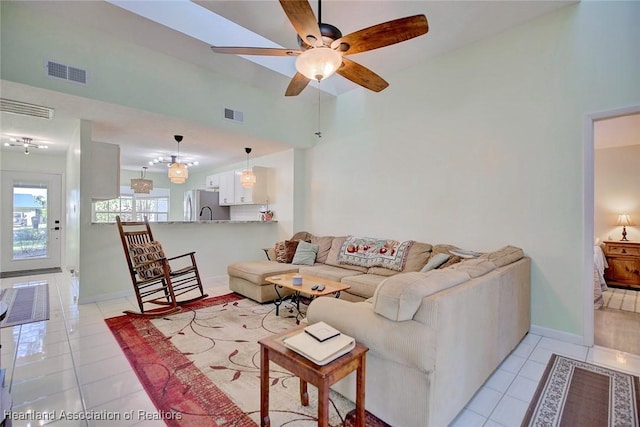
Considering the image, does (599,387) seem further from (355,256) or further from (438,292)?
(355,256)

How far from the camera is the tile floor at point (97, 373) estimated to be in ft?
6.09

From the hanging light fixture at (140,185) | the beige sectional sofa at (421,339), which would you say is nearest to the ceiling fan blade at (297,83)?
the beige sectional sofa at (421,339)

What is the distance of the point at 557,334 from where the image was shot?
9.85 feet

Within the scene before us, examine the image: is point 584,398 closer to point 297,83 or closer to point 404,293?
point 404,293

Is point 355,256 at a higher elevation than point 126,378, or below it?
higher

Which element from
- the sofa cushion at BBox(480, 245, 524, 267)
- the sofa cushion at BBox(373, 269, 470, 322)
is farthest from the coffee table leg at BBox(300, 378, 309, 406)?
the sofa cushion at BBox(480, 245, 524, 267)

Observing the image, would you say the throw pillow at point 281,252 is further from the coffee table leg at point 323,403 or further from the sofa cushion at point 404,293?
the coffee table leg at point 323,403

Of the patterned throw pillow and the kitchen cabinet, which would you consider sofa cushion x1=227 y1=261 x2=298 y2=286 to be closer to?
the patterned throw pillow

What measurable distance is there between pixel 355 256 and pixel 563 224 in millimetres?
2426

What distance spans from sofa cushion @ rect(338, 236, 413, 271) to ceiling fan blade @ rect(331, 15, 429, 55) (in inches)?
99.0

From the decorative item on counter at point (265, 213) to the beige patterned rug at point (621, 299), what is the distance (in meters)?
5.47

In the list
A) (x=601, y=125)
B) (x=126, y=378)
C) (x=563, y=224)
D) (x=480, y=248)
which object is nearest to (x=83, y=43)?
(x=126, y=378)

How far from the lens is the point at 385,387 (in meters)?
1.68

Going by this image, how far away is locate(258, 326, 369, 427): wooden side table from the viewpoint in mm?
1301
